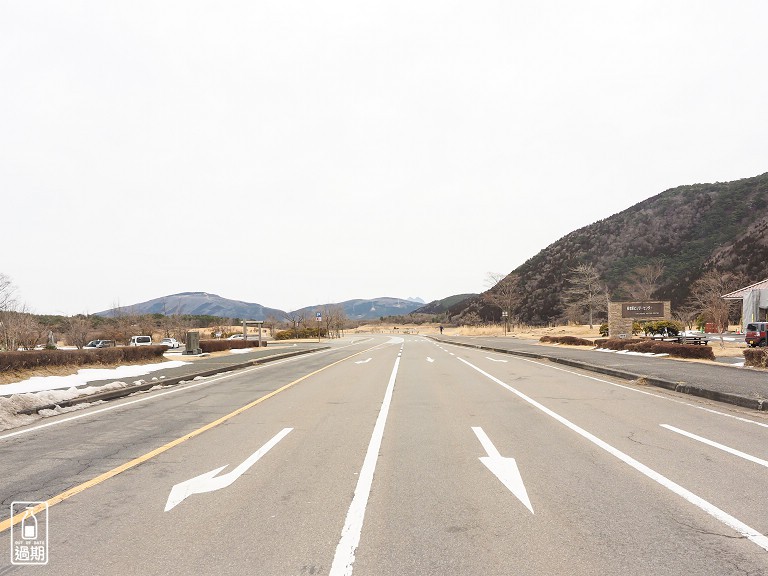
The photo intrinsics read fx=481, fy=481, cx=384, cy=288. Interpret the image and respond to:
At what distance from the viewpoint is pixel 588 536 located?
395 centimetres

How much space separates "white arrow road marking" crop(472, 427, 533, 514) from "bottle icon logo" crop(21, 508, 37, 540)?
14.6 feet

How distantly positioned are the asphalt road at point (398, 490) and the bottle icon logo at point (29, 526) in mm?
76

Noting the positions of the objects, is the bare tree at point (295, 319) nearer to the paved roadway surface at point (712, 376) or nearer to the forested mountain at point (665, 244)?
the forested mountain at point (665, 244)

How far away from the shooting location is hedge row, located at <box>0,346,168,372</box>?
596 inches

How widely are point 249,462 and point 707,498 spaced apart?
5194 mm

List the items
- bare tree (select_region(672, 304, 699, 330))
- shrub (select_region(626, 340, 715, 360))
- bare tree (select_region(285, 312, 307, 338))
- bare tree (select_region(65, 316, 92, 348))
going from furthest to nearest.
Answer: bare tree (select_region(285, 312, 307, 338)) < bare tree (select_region(672, 304, 699, 330)) < bare tree (select_region(65, 316, 92, 348)) < shrub (select_region(626, 340, 715, 360))

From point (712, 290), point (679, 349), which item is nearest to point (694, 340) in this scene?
point (679, 349)

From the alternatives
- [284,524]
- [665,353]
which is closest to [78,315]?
[665,353]

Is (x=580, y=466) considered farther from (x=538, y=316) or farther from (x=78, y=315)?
(x=538, y=316)

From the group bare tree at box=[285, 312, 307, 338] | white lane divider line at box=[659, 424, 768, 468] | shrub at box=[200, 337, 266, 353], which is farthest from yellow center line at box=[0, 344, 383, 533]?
bare tree at box=[285, 312, 307, 338]

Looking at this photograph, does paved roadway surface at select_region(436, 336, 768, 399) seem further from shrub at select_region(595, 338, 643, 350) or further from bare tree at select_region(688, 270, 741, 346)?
bare tree at select_region(688, 270, 741, 346)

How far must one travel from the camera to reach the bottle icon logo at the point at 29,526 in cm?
412

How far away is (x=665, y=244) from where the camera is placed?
Answer: 10788 cm

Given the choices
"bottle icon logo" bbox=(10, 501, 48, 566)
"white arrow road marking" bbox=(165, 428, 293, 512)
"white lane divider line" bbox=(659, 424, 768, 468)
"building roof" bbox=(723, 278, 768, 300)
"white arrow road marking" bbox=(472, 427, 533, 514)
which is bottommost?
"white lane divider line" bbox=(659, 424, 768, 468)
